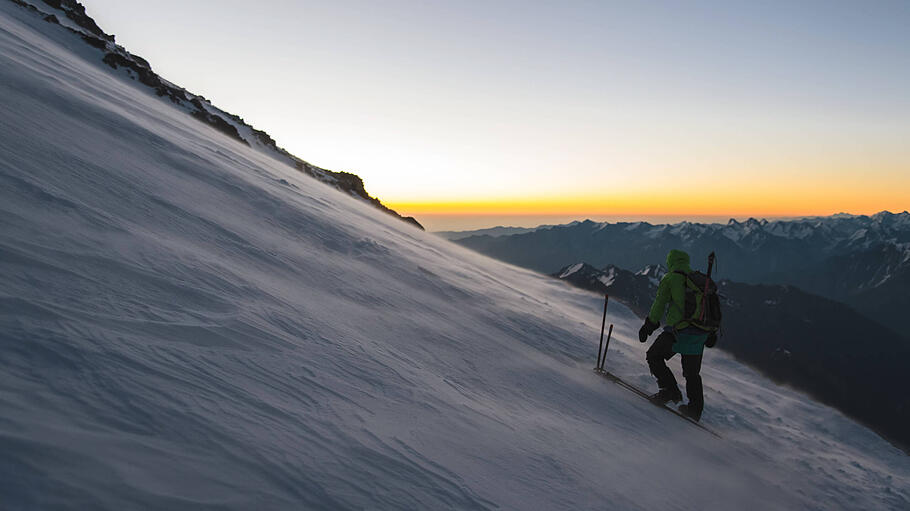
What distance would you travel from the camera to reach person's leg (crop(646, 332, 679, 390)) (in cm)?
710

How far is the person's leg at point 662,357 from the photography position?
280 inches

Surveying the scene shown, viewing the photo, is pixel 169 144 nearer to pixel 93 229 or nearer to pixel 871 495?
pixel 93 229

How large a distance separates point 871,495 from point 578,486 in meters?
5.96

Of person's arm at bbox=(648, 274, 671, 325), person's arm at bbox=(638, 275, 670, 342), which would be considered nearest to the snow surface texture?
person's arm at bbox=(638, 275, 670, 342)

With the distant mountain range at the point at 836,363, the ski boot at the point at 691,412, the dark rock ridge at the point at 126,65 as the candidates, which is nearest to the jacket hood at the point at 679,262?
the ski boot at the point at 691,412

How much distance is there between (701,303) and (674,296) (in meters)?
0.38

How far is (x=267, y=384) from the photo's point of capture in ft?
10.7

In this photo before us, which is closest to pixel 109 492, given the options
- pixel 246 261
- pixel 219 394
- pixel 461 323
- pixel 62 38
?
pixel 219 394

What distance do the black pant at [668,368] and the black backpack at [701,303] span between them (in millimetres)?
539

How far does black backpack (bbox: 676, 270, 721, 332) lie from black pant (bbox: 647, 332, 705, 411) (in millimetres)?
539

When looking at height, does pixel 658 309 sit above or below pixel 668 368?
above

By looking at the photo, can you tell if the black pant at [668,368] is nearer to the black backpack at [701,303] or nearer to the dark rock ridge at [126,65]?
the black backpack at [701,303]

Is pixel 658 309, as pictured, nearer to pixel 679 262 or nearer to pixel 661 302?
pixel 661 302

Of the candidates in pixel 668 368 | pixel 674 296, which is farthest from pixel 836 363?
pixel 674 296
